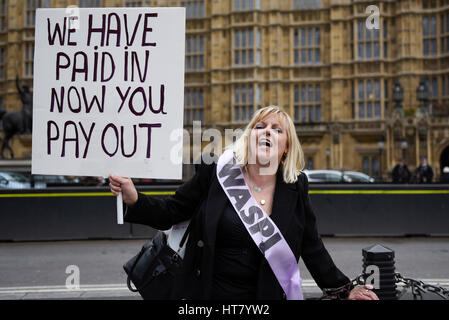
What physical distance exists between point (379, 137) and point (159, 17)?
102 feet

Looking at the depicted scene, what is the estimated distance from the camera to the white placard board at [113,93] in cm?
291

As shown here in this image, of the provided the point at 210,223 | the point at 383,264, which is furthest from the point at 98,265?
the point at 210,223

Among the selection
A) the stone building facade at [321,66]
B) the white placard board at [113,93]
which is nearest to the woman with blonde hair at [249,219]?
the white placard board at [113,93]

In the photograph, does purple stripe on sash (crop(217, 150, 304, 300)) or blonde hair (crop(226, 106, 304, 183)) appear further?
blonde hair (crop(226, 106, 304, 183))

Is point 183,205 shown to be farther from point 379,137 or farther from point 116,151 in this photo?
point 379,137

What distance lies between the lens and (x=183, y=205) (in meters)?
2.67

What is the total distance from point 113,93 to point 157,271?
109cm

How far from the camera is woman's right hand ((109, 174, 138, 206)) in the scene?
8.52 ft

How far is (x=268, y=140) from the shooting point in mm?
2570

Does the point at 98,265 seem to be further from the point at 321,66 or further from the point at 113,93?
the point at 321,66

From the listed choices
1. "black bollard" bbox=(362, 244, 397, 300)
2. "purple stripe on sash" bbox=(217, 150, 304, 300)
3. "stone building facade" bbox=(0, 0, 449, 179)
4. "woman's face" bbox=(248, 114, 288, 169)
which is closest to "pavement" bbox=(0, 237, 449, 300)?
"black bollard" bbox=(362, 244, 397, 300)

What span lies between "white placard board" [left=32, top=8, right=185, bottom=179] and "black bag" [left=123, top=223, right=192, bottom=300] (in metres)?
0.50

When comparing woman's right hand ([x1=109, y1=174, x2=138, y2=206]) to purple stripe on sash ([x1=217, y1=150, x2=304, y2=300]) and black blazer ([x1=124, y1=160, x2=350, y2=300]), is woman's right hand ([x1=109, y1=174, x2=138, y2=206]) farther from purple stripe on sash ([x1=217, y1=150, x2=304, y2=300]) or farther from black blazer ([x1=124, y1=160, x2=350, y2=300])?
purple stripe on sash ([x1=217, y1=150, x2=304, y2=300])
